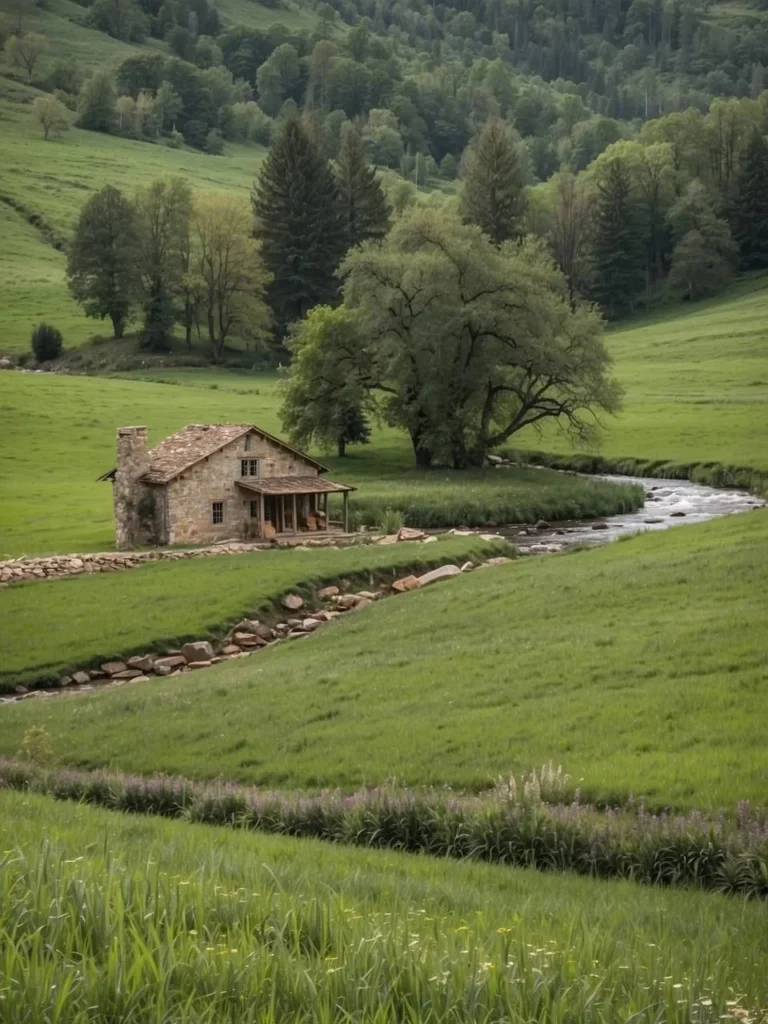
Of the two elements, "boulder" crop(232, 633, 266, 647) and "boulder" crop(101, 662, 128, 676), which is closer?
"boulder" crop(101, 662, 128, 676)

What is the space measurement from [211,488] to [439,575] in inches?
595

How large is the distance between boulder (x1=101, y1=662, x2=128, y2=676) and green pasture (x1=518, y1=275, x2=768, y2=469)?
1610 inches

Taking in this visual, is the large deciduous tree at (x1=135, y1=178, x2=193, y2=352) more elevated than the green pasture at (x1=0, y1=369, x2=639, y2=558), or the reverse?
the large deciduous tree at (x1=135, y1=178, x2=193, y2=352)

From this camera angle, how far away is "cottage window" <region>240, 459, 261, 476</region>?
56.4 meters

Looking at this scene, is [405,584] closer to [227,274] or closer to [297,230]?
[227,274]

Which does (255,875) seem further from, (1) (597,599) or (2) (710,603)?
(1) (597,599)

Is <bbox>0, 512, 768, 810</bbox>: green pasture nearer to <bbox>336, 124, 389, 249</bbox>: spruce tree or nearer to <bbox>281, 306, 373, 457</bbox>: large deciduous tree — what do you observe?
<bbox>281, 306, 373, 457</bbox>: large deciduous tree

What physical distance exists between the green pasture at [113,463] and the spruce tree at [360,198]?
26.2 meters

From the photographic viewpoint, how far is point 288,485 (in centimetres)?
5656

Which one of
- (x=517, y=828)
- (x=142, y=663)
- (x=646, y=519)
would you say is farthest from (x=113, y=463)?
(x=517, y=828)

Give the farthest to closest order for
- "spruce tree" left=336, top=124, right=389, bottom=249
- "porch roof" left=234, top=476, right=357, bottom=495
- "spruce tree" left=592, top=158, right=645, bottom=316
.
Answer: "spruce tree" left=592, top=158, right=645, bottom=316 < "spruce tree" left=336, top=124, right=389, bottom=249 < "porch roof" left=234, top=476, right=357, bottom=495

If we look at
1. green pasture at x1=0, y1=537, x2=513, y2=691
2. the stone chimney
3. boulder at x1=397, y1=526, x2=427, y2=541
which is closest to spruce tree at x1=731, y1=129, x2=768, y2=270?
boulder at x1=397, y1=526, x2=427, y2=541

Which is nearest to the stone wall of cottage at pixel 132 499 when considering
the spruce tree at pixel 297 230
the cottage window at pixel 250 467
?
the cottage window at pixel 250 467

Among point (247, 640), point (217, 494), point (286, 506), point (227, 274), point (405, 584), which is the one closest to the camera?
point (247, 640)
